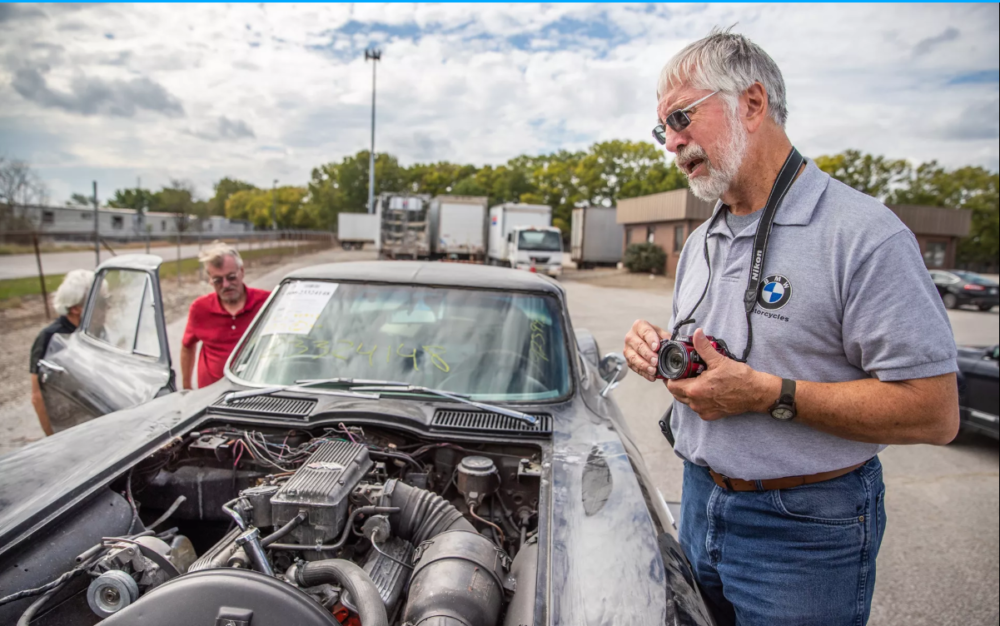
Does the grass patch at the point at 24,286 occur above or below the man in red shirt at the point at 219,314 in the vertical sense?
below

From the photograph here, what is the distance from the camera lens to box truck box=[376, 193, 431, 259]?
28734mm

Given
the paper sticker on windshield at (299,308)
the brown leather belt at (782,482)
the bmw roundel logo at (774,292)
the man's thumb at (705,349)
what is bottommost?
the brown leather belt at (782,482)

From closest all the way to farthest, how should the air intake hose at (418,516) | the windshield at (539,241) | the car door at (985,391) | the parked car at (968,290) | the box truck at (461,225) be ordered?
the air intake hose at (418,516)
the car door at (985,391)
the parked car at (968,290)
the windshield at (539,241)
the box truck at (461,225)

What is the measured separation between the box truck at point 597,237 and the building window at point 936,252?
1881cm

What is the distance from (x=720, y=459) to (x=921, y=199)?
67748 mm

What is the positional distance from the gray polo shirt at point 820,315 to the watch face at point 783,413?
0.29ft

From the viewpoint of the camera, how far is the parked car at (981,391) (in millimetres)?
5645

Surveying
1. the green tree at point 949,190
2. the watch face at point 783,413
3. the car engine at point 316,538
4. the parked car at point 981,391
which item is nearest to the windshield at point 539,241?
the parked car at point 981,391

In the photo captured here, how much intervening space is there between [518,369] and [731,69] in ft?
5.88

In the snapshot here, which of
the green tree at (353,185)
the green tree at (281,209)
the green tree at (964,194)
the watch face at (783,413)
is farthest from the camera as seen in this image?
the green tree at (281,209)

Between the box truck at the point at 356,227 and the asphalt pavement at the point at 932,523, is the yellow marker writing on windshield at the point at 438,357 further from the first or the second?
the box truck at the point at 356,227

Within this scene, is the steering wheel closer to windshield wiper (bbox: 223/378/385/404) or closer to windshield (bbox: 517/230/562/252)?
windshield wiper (bbox: 223/378/385/404)

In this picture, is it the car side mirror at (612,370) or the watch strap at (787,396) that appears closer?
the watch strap at (787,396)

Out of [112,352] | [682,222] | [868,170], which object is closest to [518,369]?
[112,352]
